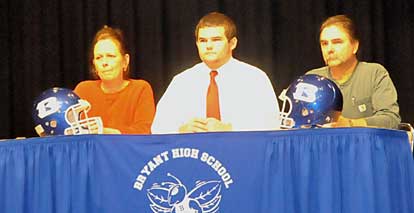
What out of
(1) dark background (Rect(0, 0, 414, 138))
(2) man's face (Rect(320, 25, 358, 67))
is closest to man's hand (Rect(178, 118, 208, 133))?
(2) man's face (Rect(320, 25, 358, 67))

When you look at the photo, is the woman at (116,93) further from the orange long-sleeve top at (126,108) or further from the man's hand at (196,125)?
the man's hand at (196,125)

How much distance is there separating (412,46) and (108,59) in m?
1.93

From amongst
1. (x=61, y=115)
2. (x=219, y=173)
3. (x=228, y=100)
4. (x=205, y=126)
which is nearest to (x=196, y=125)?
(x=205, y=126)

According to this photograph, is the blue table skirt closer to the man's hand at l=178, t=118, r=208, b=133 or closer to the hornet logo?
the hornet logo

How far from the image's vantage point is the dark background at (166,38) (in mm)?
5211

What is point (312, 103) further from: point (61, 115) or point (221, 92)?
point (61, 115)

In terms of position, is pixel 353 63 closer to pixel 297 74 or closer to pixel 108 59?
pixel 297 74

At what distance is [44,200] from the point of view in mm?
3617

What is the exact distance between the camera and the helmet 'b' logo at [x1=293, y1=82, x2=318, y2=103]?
12.2ft

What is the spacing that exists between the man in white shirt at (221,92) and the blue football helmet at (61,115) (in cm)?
44

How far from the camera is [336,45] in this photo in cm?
442

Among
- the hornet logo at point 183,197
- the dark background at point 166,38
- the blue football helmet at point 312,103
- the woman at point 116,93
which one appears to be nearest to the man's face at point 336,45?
the blue football helmet at point 312,103

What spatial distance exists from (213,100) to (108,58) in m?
0.65

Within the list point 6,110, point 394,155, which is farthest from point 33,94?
point 394,155
